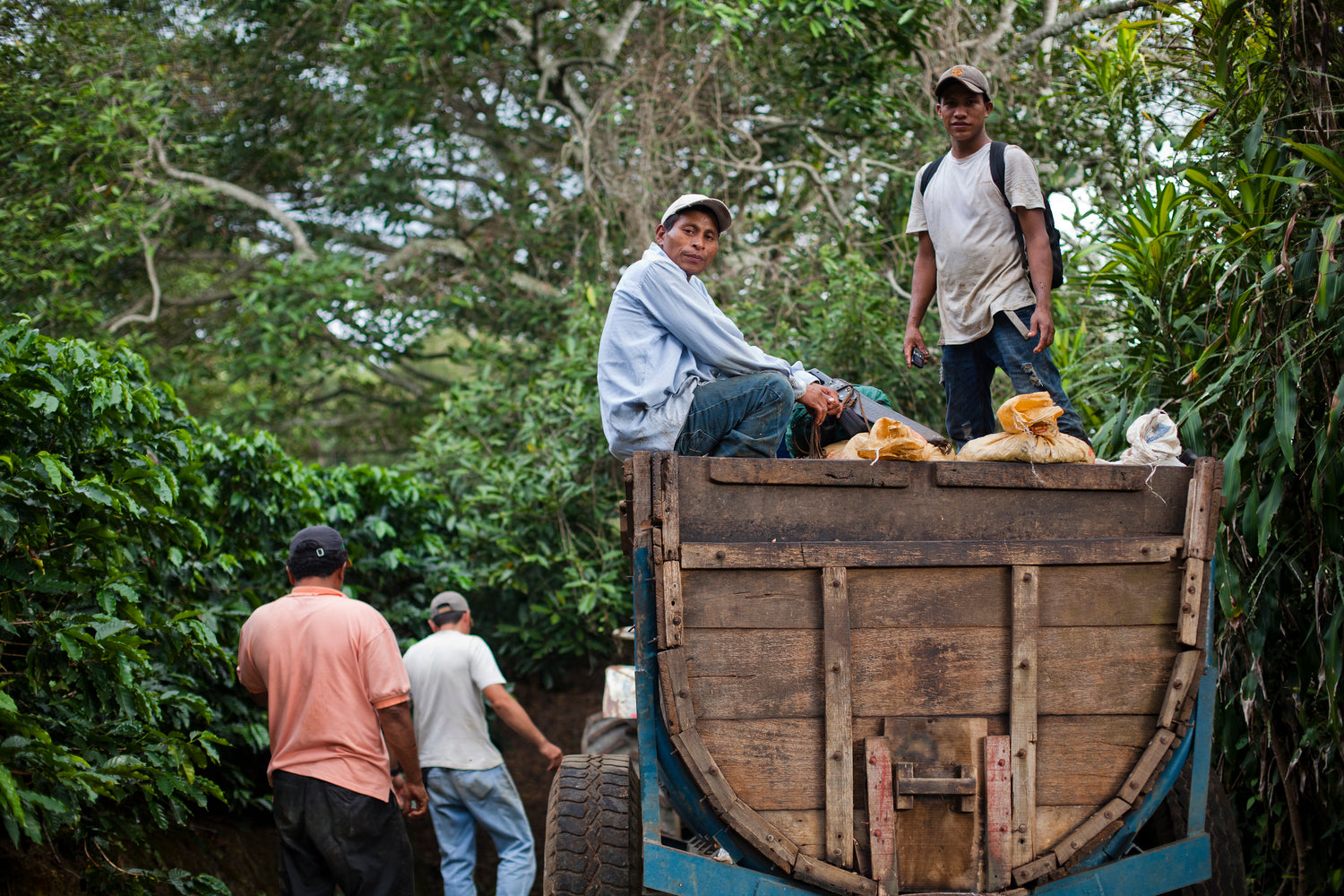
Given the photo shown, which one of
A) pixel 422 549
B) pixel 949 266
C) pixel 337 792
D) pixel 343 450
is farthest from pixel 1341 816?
pixel 343 450

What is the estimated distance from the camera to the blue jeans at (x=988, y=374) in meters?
3.76

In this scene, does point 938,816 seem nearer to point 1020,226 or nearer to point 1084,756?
point 1084,756

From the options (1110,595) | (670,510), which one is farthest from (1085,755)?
(670,510)

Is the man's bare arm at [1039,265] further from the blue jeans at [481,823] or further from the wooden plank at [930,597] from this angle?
the blue jeans at [481,823]

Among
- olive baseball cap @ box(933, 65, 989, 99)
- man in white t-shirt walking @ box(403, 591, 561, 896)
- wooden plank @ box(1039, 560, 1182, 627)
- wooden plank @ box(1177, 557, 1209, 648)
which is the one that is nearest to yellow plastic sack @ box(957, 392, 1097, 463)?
wooden plank @ box(1039, 560, 1182, 627)

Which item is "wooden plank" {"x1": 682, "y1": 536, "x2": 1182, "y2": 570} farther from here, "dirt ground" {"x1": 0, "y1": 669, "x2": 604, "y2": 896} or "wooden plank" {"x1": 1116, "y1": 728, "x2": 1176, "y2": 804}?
"dirt ground" {"x1": 0, "y1": 669, "x2": 604, "y2": 896}

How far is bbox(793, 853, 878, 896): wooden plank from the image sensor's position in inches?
106

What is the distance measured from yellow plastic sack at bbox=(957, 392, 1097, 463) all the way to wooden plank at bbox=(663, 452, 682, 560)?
941 mm

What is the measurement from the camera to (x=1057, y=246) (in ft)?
12.6

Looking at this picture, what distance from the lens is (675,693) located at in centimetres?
265

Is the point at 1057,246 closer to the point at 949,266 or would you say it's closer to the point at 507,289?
the point at 949,266

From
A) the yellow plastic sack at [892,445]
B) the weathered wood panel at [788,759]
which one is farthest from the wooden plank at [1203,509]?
the yellow plastic sack at [892,445]

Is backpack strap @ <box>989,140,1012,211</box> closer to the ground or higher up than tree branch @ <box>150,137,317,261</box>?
closer to the ground

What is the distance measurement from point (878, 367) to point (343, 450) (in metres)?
7.90
